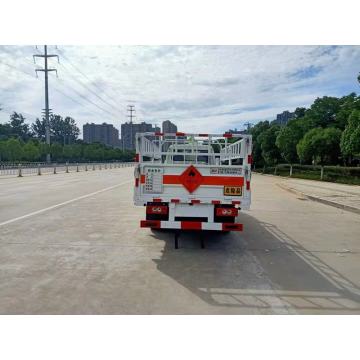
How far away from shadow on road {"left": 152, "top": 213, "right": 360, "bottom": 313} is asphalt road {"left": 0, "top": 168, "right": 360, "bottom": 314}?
1 centimetres

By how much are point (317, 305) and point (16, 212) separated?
9.03 metres

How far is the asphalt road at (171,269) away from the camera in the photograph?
12.4 ft

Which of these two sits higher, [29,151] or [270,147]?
[270,147]

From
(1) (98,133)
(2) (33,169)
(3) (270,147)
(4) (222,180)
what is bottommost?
(2) (33,169)

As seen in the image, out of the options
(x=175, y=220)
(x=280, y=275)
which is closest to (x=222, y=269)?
(x=280, y=275)

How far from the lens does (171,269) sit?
496cm

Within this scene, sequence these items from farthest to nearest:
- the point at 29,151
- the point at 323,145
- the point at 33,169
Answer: the point at 29,151 < the point at 33,169 < the point at 323,145

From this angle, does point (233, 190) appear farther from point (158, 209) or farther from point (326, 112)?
point (326, 112)

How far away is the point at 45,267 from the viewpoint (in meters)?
4.97

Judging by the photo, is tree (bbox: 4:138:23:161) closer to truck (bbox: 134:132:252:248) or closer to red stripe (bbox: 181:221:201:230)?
truck (bbox: 134:132:252:248)

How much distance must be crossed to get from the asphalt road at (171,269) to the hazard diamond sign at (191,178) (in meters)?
1.25

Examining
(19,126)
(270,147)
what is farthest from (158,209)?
(19,126)

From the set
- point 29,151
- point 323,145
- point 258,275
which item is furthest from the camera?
point 29,151

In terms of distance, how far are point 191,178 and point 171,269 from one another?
65.9 inches
